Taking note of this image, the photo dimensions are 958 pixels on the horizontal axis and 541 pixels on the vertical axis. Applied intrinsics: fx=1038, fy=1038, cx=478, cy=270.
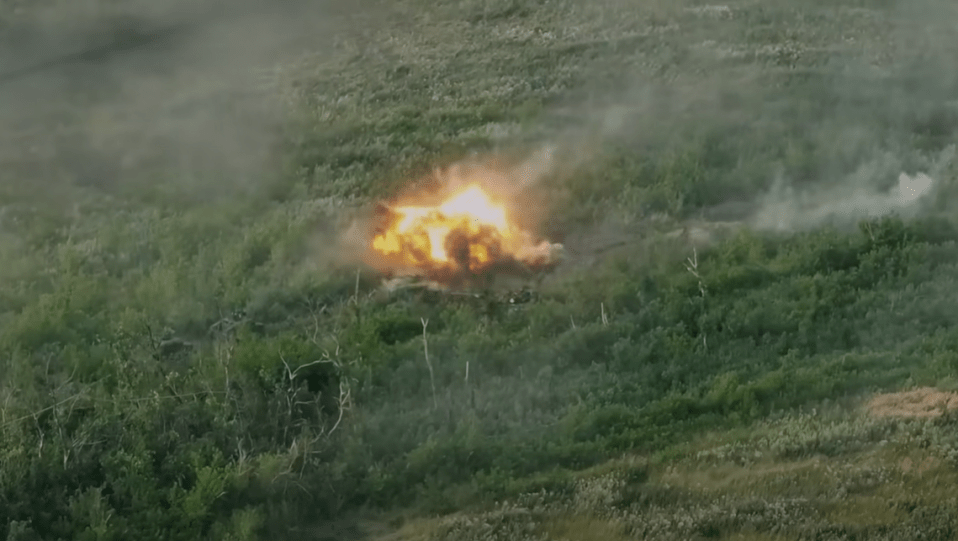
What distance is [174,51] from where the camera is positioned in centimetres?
2020

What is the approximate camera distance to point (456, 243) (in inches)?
489

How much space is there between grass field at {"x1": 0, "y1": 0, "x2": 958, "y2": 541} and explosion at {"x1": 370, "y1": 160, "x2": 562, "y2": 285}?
1.46ft

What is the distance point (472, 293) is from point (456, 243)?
2.92 feet

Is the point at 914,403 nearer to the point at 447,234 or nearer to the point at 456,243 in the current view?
the point at 456,243

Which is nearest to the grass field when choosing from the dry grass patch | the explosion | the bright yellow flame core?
the dry grass patch

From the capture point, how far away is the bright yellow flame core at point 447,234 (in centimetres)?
1245

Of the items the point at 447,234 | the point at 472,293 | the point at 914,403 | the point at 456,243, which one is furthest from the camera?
the point at 447,234

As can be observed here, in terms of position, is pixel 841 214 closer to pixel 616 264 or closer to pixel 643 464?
pixel 616 264

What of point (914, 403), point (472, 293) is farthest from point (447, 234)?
point (914, 403)

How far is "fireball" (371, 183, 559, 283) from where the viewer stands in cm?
1229

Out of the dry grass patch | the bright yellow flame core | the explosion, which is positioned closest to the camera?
the dry grass patch

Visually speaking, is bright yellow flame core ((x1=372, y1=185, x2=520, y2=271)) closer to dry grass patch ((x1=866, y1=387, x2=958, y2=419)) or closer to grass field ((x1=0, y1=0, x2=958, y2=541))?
grass field ((x1=0, y1=0, x2=958, y2=541))

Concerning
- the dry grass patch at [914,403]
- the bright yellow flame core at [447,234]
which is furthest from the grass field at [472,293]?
the bright yellow flame core at [447,234]

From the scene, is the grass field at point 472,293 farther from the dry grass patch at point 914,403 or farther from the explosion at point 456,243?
the explosion at point 456,243
